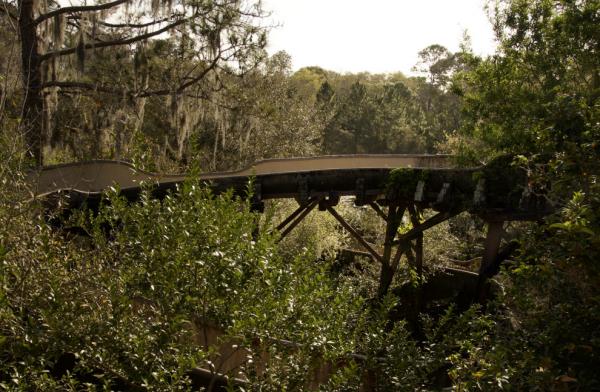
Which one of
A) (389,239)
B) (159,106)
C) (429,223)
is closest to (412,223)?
(389,239)

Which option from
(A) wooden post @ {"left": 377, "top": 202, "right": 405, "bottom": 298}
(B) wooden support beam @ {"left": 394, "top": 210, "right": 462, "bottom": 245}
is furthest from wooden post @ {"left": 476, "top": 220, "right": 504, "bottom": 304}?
(A) wooden post @ {"left": 377, "top": 202, "right": 405, "bottom": 298}

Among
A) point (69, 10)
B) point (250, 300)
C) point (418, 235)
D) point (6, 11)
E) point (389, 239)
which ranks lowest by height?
point (389, 239)

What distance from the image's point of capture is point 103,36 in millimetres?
14094

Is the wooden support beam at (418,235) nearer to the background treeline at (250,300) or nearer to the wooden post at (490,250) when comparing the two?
the wooden post at (490,250)

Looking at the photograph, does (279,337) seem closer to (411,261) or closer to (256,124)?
(411,261)

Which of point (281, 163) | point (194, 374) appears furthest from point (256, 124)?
point (194, 374)

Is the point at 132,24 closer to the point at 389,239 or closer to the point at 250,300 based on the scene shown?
the point at 389,239

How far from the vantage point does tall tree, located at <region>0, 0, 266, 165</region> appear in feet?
41.2

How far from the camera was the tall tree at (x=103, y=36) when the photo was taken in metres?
12.6

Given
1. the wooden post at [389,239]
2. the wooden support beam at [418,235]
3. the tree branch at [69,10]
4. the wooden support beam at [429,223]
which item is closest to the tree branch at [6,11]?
the tree branch at [69,10]

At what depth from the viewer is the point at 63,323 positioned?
5.04 metres

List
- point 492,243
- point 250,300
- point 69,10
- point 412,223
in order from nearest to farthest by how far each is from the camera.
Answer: point 250,300, point 492,243, point 69,10, point 412,223

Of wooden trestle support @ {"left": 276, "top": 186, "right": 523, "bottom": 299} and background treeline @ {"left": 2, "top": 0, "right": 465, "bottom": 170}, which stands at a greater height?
background treeline @ {"left": 2, "top": 0, "right": 465, "bottom": 170}

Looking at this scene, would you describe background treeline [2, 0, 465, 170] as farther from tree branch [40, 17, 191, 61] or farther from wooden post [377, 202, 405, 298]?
wooden post [377, 202, 405, 298]
